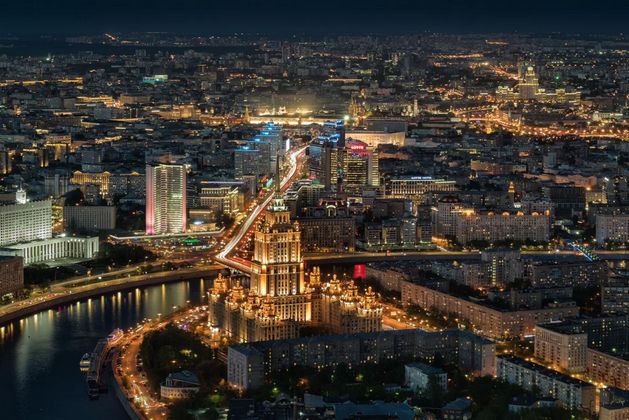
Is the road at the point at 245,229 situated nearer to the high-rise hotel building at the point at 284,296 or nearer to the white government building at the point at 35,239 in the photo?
the white government building at the point at 35,239

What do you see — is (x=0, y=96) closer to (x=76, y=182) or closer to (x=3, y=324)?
(x=76, y=182)

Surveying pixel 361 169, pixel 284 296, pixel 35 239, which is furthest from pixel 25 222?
pixel 361 169

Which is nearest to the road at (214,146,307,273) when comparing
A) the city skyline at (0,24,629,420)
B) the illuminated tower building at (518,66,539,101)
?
the city skyline at (0,24,629,420)

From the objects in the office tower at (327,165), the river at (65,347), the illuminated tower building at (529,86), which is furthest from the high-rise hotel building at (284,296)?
the illuminated tower building at (529,86)

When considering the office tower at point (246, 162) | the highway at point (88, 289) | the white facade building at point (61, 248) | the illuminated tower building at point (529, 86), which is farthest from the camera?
the illuminated tower building at point (529, 86)

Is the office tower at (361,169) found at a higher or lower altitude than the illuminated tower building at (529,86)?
lower

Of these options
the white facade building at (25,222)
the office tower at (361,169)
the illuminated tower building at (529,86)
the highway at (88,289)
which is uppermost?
the illuminated tower building at (529,86)

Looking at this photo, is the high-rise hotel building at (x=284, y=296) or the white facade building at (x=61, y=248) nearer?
the high-rise hotel building at (x=284, y=296)

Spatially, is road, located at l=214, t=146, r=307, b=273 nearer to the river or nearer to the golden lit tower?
the river
